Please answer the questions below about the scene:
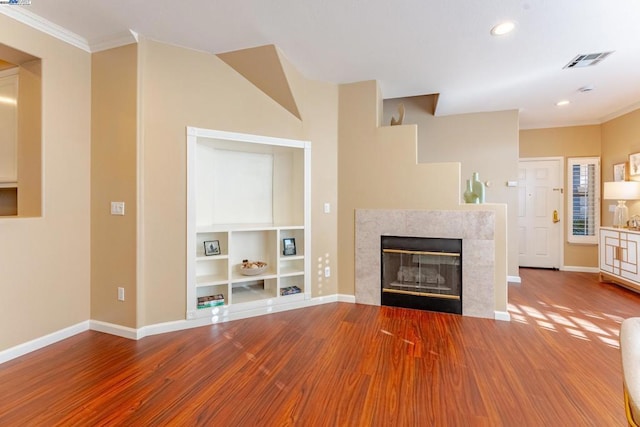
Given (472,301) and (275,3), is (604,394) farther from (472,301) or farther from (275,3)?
(275,3)

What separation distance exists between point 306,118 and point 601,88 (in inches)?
154

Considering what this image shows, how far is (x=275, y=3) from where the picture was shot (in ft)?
7.22

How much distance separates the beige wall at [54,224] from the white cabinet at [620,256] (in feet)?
21.7

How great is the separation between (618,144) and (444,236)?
4.07 metres

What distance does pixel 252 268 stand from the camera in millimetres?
3338

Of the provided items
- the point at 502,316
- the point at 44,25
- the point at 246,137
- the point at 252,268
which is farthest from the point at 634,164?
the point at 44,25

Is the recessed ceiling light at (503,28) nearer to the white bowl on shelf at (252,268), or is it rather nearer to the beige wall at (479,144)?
the beige wall at (479,144)

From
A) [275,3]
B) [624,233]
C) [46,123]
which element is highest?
[275,3]

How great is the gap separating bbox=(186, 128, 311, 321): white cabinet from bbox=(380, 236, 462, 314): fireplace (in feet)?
3.27

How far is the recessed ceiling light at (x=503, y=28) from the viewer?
2.42 m

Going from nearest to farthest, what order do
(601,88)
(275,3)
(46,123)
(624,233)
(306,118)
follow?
(275,3), (46,123), (306,118), (601,88), (624,233)

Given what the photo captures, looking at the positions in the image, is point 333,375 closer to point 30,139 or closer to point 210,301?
point 210,301

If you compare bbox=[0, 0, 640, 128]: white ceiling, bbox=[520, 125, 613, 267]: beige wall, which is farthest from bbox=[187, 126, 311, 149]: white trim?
bbox=[520, 125, 613, 267]: beige wall

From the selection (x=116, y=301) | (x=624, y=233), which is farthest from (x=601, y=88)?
(x=116, y=301)
